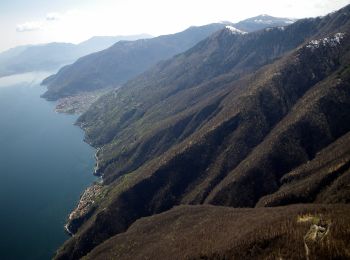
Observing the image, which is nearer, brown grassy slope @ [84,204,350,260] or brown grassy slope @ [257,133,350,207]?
brown grassy slope @ [84,204,350,260]

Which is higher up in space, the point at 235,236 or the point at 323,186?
the point at 235,236

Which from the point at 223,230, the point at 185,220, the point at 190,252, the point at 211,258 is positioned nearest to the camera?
the point at 211,258

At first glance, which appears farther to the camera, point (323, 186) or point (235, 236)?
point (323, 186)

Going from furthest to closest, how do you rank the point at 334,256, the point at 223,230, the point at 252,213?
the point at 252,213 < the point at 223,230 < the point at 334,256

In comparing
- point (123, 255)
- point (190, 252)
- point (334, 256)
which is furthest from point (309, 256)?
point (123, 255)

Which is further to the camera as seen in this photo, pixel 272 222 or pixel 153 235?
pixel 153 235

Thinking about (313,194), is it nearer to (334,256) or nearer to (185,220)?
(185,220)

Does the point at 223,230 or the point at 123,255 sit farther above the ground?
the point at 223,230

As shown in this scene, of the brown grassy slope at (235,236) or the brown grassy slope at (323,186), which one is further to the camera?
the brown grassy slope at (323,186)
